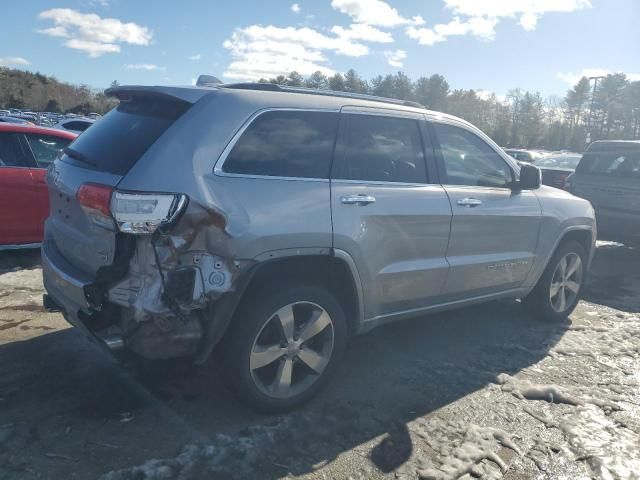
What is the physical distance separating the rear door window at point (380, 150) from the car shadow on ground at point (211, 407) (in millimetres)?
1452

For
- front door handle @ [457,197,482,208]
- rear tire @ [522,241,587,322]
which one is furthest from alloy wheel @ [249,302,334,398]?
rear tire @ [522,241,587,322]

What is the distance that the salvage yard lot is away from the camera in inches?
116

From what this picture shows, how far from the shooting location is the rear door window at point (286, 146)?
10.4 feet

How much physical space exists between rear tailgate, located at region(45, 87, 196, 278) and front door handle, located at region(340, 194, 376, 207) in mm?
1095

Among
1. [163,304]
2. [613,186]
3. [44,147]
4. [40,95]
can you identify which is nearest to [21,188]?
[44,147]

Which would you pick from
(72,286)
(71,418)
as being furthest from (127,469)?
(72,286)

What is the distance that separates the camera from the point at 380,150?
3844mm

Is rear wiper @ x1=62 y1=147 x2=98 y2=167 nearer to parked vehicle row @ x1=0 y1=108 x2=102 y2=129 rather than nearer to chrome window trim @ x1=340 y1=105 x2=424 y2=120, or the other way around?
chrome window trim @ x1=340 y1=105 x2=424 y2=120

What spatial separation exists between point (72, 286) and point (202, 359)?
84 cm

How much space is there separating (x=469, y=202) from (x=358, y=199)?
1.17m

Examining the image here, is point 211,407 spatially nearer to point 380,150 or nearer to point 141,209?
point 141,209

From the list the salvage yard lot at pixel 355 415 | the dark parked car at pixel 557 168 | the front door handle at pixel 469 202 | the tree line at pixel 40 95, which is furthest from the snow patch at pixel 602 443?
the tree line at pixel 40 95

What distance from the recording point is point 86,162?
3.33 m

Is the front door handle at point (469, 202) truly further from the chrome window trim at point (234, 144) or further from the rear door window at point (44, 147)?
the rear door window at point (44, 147)
